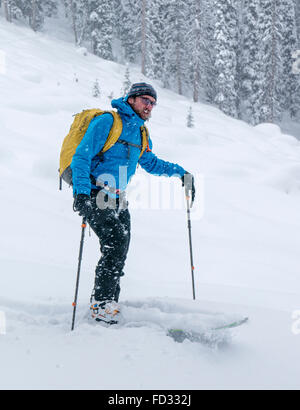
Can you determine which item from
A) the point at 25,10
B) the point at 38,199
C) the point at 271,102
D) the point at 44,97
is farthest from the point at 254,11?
the point at 38,199

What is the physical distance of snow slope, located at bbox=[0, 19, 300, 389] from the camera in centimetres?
267

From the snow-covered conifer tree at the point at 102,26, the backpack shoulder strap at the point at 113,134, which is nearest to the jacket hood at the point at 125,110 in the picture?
the backpack shoulder strap at the point at 113,134

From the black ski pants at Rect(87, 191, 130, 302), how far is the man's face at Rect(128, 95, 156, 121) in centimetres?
89

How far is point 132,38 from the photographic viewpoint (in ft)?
139

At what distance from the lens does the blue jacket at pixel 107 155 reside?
3.01 metres

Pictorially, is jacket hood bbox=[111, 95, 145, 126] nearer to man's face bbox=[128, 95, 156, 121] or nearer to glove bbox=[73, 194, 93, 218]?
man's face bbox=[128, 95, 156, 121]

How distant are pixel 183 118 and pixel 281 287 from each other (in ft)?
48.2

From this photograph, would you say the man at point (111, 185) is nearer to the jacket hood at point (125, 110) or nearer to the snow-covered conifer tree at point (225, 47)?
the jacket hood at point (125, 110)

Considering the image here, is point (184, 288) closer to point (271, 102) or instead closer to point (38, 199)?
point (38, 199)

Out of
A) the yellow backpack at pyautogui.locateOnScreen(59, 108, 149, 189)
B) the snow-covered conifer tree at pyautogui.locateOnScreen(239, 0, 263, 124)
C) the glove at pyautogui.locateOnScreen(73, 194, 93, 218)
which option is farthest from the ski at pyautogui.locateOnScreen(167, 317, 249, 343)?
the snow-covered conifer tree at pyautogui.locateOnScreen(239, 0, 263, 124)

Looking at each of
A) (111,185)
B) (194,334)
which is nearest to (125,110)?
(111,185)

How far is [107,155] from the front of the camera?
3234 mm

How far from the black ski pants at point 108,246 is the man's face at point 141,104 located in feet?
2.92

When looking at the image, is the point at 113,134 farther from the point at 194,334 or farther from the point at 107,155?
the point at 194,334
